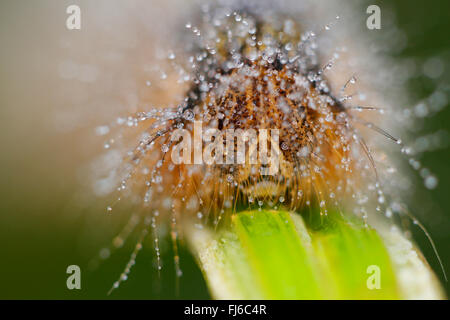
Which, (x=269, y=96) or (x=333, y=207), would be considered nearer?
(x=269, y=96)

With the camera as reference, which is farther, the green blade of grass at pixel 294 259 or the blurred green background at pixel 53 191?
the blurred green background at pixel 53 191

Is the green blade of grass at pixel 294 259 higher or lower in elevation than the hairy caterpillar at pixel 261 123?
lower

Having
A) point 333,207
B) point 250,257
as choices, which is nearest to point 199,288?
point 250,257

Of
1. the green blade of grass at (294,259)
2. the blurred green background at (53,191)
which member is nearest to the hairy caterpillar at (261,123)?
the green blade of grass at (294,259)

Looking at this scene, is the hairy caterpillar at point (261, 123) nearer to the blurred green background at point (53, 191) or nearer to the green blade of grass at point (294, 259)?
the green blade of grass at point (294, 259)

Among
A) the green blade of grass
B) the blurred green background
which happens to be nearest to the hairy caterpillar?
the green blade of grass

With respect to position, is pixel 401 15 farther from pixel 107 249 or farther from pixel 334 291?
pixel 107 249
